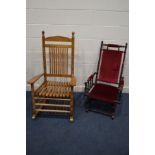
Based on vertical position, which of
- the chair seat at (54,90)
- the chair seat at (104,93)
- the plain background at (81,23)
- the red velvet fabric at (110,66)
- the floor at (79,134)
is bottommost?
the floor at (79,134)

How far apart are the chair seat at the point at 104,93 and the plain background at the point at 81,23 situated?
542 millimetres

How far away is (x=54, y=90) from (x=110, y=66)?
3.34 feet

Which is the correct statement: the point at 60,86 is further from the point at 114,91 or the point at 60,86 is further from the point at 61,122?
the point at 114,91

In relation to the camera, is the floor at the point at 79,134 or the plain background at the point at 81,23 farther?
the plain background at the point at 81,23

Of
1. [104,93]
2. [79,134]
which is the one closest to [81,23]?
[104,93]

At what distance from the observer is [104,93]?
2508 mm

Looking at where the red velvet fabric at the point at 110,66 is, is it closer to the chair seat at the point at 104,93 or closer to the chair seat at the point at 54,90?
the chair seat at the point at 104,93

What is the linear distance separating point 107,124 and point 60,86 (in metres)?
0.89

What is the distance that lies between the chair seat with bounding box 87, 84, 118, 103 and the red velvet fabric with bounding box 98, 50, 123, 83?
0.50 feet

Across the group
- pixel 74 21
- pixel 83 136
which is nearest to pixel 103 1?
pixel 74 21

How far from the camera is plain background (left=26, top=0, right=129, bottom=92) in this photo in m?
2.70

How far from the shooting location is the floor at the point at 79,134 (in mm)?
1851

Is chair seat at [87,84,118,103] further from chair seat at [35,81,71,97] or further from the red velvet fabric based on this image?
chair seat at [35,81,71,97]

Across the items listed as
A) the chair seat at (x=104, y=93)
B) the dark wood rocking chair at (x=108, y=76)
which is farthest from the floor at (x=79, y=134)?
the chair seat at (x=104, y=93)
